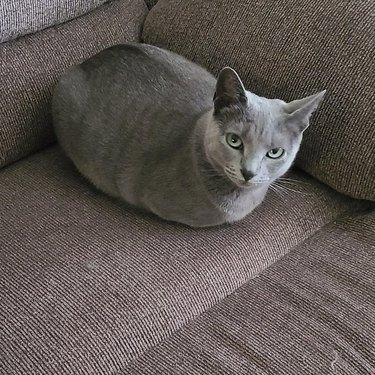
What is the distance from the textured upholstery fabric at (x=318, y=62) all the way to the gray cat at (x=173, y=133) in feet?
0.36

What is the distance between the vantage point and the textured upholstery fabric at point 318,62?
4.22 feet

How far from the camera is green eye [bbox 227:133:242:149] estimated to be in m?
1.17

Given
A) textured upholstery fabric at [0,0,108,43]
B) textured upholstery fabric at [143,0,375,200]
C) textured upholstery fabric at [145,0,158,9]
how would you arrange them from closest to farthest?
1. textured upholstery fabric at [143,0,375,200]
2. textured upholstery fabric at [0,0,108,43]
3. textured upholstery fabric at [145,0,158,9]

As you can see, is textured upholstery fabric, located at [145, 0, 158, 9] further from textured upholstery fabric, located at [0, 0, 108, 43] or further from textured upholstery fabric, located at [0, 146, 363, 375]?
textured upholstery fabric, located at [0, 146, 363, 375]

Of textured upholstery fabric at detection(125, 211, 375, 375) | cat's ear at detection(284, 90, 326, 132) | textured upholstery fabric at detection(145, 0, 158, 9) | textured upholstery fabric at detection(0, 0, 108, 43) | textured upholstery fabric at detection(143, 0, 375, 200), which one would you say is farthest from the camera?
textured upholstery fabric at detection(145, 0, 158, 9)

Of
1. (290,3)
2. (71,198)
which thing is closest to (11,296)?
(71,198)

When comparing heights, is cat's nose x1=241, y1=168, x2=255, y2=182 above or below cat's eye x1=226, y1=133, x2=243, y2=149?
below

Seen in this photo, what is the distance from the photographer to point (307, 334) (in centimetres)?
108

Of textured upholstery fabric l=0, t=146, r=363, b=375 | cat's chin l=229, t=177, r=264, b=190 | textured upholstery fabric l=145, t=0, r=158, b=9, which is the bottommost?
textured upholstery fabric l=0, t=146, r=363, b=375

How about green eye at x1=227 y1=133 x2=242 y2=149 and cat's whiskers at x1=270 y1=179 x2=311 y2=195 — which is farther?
cat's whiskers at x1=270 y1=179 x2=311 y2=195

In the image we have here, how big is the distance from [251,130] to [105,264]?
37 centimetres

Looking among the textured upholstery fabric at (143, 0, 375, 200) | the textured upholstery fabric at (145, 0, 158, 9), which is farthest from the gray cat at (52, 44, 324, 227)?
the textured upholstery fabric at (145, 0, 158, 9)

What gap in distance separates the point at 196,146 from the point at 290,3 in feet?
1.36

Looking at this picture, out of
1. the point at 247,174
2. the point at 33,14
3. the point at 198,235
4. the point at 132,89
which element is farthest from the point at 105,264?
the point at 33,14
